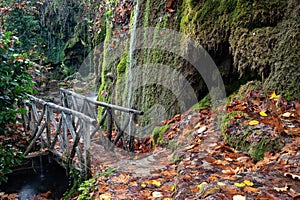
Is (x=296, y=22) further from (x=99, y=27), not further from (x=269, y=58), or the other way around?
(x=99, y=27)

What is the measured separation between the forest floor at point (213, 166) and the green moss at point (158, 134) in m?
0.20

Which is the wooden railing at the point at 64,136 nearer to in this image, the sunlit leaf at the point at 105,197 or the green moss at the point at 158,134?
the green moss at the point at 158,134

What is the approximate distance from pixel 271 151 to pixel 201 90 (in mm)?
2375

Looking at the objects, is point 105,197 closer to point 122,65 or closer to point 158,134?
point 158,134

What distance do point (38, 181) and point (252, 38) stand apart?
541 cm

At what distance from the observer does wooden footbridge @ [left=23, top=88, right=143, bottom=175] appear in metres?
4.72

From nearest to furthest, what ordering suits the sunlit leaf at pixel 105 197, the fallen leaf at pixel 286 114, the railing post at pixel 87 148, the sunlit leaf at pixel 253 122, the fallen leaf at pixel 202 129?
the fallen leaf at pixel 286 114
the sunlit leaf at pixel 253 122
the sunlit leaf at pixel 105 197
the fallen leaf at pixel 202 129
the railing post at pixel 87 148

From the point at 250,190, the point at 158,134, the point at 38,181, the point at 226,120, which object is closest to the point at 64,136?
the point at 38,181

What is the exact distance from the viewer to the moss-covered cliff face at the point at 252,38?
3.45 meters

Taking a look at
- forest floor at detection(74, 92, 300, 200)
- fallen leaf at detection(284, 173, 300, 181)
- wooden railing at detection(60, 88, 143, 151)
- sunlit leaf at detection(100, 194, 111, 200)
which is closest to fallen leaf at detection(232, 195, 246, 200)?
forest floor at detection(74, 92, 300, 200)

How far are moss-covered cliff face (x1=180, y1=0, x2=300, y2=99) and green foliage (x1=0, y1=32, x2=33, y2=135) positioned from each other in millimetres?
2870

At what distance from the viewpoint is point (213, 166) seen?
290 cm

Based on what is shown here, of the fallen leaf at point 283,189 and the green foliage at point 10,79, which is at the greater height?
the green foliage at point 10,79

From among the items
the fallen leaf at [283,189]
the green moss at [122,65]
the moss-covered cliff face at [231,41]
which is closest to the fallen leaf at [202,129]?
the moss-covered cliff face at [231,41]
